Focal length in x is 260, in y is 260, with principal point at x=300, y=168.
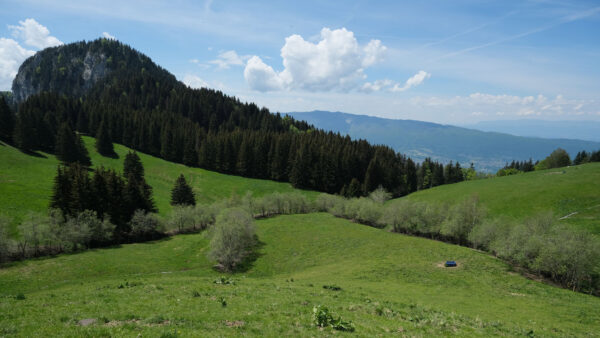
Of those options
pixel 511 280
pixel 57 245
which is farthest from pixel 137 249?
pixel 511 280

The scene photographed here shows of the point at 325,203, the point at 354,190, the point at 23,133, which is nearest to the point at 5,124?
the point at 23,133

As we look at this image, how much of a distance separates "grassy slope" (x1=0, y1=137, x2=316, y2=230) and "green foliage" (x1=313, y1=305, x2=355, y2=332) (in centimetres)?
7135

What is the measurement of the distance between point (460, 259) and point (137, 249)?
209ft

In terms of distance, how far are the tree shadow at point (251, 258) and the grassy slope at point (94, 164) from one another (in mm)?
35251

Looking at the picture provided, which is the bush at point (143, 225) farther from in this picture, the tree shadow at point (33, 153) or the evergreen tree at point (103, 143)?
the evergreen tree at point (103, 143)

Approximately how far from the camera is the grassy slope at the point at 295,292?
14.8 metres

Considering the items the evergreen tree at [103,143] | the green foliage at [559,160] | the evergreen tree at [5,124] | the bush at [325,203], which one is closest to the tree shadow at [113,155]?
the evergreen tree at [103,143]

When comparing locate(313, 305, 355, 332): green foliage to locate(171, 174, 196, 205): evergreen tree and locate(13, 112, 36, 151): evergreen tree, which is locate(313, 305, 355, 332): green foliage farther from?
locate(13, 112, 36, 151): evergreen tree

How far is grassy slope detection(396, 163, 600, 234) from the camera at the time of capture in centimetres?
6705

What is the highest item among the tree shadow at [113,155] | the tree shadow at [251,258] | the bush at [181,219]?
the tree shadow at [113,155]

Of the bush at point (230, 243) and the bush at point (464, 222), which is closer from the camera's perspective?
the bush at point (230, 243)

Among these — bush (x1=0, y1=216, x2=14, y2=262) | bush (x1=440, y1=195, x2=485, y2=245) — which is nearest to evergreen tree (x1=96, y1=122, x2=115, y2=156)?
bush (x1=0, y1=216, x2=14, y2=262)

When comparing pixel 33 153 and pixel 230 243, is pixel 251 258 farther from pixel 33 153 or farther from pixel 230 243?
pixel 33 153

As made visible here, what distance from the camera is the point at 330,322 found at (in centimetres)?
1517
